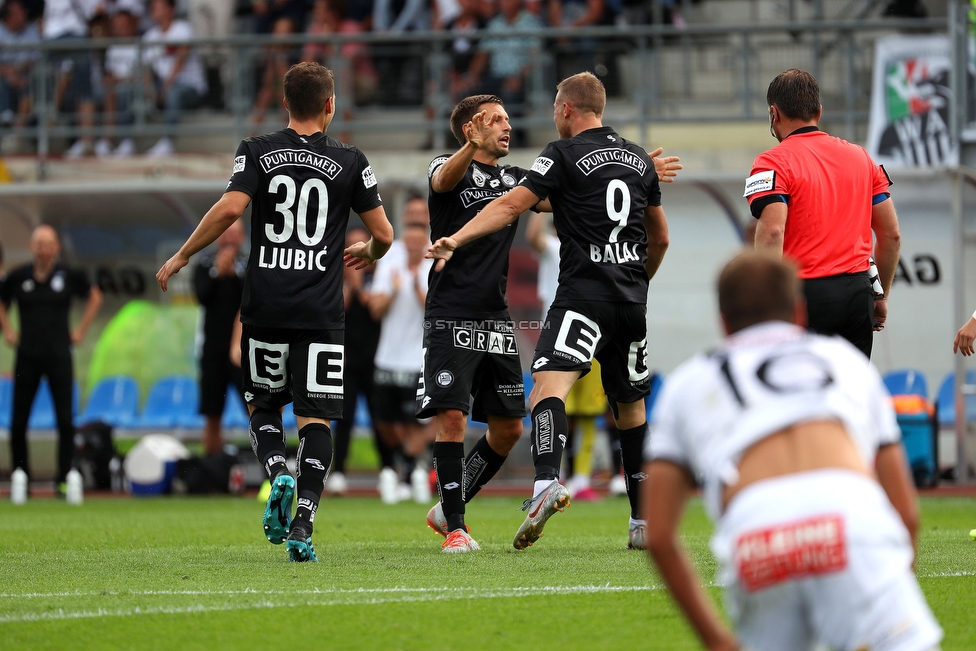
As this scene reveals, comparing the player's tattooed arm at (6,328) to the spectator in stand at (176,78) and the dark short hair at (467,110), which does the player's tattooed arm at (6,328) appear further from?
the dark short hair at (467,110)

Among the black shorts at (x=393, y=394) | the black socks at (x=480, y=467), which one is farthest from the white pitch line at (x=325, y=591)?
the black shorts at (x=393, y=394)

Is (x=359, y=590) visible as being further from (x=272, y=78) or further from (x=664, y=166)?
(x=272, y=78)

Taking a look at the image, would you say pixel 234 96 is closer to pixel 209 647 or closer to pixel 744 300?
pixel 209 647

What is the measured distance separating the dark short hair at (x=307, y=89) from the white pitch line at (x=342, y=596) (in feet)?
8.04

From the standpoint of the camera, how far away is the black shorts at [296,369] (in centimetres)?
630

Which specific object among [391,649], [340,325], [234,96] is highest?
[234,96]

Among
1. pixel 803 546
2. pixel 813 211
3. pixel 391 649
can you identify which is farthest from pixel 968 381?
pixel 803 546

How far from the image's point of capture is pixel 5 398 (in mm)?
15562

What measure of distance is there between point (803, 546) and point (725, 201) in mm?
11320

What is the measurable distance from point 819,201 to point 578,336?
1.28 meters

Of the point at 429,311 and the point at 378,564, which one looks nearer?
the point at 378,564

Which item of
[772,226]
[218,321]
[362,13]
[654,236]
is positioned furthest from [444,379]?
[362,13]

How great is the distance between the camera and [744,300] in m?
2.79

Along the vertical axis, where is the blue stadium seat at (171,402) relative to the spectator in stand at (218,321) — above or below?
below
